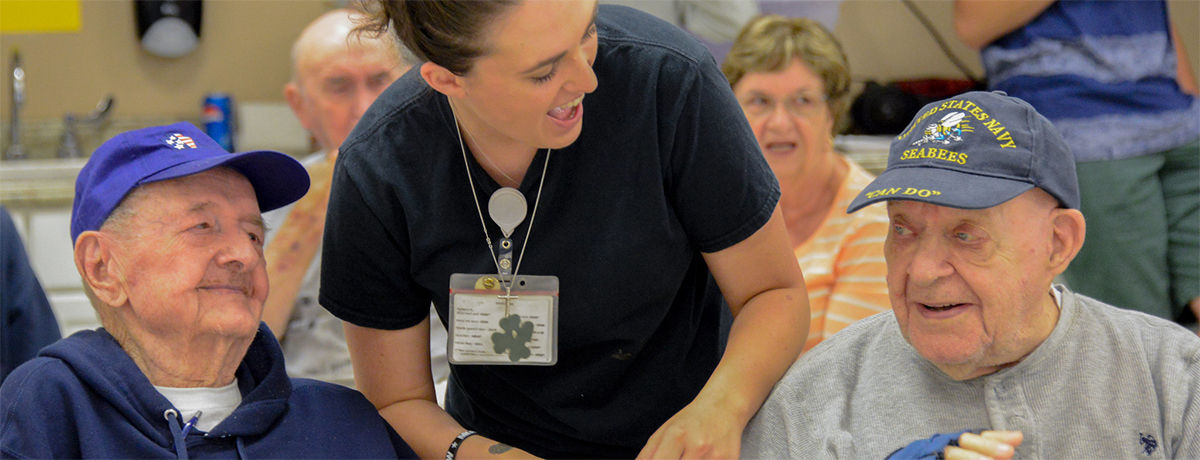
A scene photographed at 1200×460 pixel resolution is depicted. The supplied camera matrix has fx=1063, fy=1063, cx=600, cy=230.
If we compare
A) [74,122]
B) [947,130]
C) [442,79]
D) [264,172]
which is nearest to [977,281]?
[947,130]

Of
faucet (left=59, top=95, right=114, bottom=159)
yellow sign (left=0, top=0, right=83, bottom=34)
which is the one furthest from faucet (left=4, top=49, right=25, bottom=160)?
yellow sign (left=0, top=0, right=83, bottom=34)

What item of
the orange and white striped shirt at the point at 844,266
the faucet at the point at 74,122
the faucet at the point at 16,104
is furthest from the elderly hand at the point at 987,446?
the faucet at the point at 16,104

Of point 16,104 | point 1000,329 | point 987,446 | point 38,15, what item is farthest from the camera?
point 16,104

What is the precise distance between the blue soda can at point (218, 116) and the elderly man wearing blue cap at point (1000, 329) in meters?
2.87

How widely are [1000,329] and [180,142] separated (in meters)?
1.20

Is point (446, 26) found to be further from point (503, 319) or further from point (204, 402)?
point (204, 402)

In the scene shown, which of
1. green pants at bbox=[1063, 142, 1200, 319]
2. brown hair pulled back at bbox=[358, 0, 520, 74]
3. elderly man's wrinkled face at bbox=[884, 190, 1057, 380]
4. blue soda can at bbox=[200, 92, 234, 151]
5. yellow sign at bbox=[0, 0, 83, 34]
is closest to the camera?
brown hair pulled back at bbox=[358, 0, 520, 74]

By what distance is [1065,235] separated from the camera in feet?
4.73

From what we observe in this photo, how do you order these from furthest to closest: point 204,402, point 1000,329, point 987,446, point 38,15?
point 38,15, point 204,402, point 1000,329, point 987,446

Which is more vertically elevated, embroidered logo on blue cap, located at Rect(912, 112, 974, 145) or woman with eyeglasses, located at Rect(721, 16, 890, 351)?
embroidered logo on blue cap, located at Rect(912, 112, 974, 145)

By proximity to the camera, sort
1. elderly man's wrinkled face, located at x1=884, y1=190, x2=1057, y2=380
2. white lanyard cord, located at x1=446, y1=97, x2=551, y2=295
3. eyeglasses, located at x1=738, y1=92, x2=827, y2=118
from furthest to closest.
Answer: eyeglasses, located at x1=738, y1=92, x2=827, y2=118 < white lanyard cord, located at x1=446, y1=97, x2=551, y2=295 < elderly man's wrinkled face, located at x1=884, y1=190, x2=1057, y2=380

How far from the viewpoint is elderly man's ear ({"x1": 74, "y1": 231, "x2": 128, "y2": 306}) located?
4.95 ft

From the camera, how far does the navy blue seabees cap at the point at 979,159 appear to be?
1.39 metres

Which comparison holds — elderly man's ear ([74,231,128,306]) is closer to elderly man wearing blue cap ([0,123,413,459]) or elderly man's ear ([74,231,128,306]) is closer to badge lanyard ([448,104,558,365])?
elderly man wearing blue cap ([0,123,413,459])
